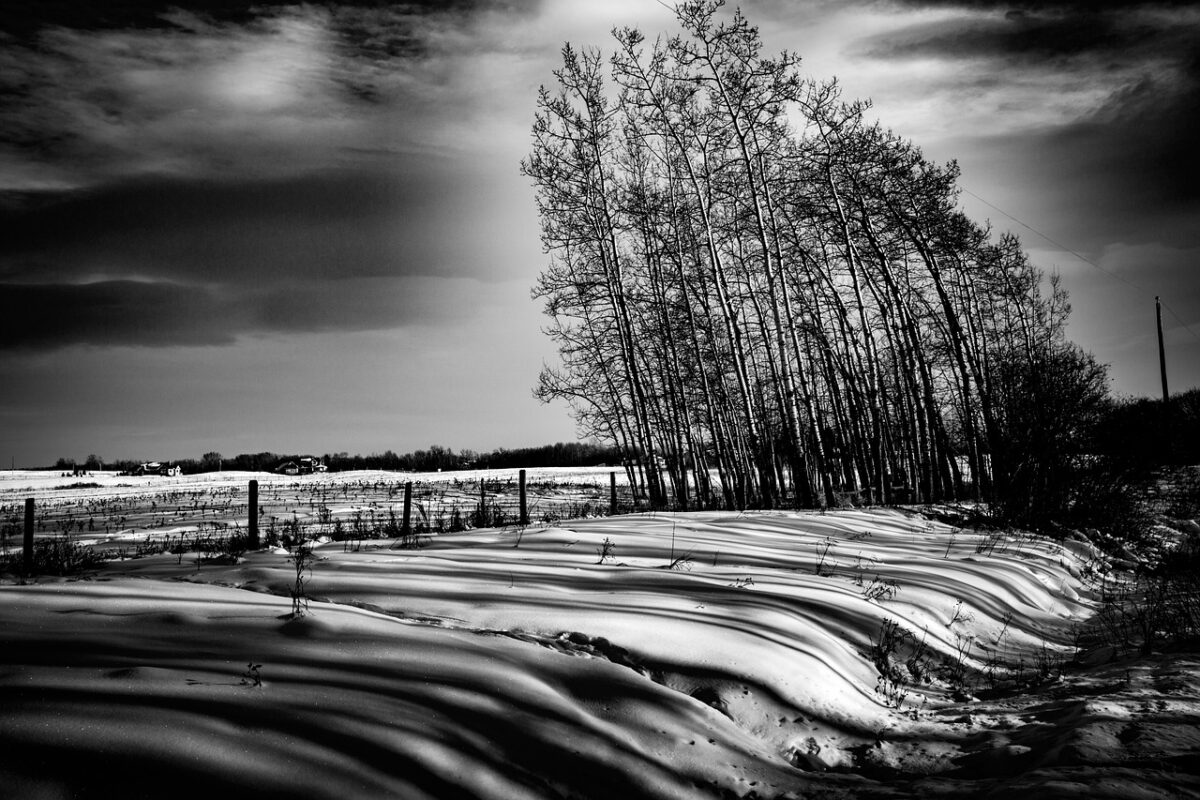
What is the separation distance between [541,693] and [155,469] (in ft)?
197

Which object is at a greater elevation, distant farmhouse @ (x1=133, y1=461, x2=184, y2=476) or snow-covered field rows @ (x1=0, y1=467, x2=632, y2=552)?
distant farmhouse @ (x1=133, y1=461, x2=184, y2=476)

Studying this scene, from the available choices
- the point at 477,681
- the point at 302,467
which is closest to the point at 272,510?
the point at 477,681

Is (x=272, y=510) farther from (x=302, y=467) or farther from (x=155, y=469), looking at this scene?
(x=155, y=469)

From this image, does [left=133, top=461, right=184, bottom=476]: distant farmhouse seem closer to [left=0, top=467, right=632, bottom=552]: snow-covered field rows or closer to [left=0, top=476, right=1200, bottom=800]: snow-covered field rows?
[left=0, top=467, right=632, bottom=552]: snow-covered field rows

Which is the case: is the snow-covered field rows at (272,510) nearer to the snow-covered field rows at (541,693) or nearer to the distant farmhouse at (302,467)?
the snow-covered field rows at (541,693)

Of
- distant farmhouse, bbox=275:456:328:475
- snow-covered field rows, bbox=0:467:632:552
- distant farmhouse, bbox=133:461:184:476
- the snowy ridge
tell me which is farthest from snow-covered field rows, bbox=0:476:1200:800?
distant farmhouse, bbox=133:461:184:476

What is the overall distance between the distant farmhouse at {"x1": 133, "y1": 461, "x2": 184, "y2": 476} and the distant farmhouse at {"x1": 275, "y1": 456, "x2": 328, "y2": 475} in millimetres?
7272

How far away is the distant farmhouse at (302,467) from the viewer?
4640 centimetres

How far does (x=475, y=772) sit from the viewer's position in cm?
210

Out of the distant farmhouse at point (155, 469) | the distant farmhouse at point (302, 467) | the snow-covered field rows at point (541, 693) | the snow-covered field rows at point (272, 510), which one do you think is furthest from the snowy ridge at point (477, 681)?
the distant farmhouse at point (155, 469)

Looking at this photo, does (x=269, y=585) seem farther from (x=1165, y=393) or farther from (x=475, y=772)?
(x=1165, y=393)

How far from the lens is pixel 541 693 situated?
2.60 m

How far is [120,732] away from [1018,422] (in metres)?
13.2

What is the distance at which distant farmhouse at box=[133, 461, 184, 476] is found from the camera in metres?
49.8
